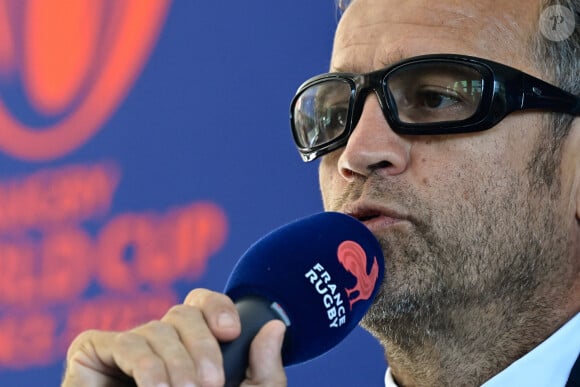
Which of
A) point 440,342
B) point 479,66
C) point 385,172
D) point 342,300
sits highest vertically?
point 479,66

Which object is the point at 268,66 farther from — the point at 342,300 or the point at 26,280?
the point at 342,300

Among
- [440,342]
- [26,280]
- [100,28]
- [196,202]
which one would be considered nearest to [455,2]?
[440,342]

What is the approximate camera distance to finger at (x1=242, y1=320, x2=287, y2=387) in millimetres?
953

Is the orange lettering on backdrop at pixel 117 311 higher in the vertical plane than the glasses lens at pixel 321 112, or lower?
lower

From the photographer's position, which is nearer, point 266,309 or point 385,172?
point 266,309

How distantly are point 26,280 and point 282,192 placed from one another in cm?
77

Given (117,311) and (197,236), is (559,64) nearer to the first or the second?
(197,236)

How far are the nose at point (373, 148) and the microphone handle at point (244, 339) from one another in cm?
43

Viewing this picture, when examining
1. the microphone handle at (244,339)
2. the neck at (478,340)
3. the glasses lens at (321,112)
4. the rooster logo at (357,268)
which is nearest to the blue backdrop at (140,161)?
the glasses lens at (321,112)

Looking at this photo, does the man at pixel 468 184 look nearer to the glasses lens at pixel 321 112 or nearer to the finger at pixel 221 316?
the glasses lens at pixel 321 112

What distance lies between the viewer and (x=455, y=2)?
1.47 meters

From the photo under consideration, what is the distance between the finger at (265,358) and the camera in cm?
95

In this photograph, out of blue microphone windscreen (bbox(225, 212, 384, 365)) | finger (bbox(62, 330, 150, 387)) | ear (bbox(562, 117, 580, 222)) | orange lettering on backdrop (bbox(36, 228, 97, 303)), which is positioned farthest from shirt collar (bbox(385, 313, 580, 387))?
orange lettering on backdrop (bbox(36, 228, 97, 303))

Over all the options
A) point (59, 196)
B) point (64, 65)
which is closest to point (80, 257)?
point (59, 196)
